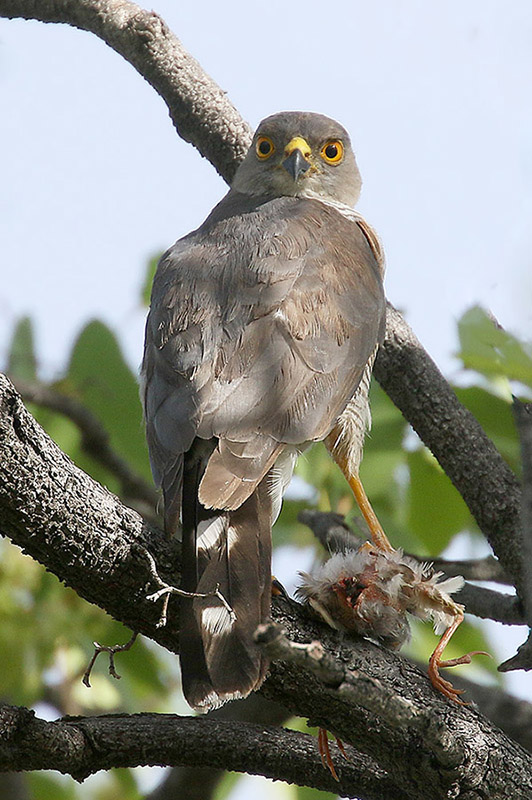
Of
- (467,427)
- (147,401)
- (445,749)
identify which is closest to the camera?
(445,749)

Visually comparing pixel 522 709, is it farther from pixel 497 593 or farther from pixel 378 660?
pixel 378 660

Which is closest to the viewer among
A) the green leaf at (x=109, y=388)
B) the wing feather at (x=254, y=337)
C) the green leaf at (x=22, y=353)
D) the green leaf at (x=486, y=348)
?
the green leaf at (x=486, y=348)

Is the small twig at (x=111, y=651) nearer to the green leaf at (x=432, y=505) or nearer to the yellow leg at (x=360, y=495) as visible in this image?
the yellow leg at (x=360, y=495)

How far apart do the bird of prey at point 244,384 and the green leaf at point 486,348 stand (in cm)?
43

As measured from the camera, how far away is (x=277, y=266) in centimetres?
350

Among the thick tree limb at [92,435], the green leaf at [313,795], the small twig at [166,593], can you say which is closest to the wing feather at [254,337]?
the small twig at [166,593]

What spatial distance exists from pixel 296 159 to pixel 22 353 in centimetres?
169

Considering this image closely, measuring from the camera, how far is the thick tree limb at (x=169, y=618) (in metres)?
2.27

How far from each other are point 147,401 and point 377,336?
970mm

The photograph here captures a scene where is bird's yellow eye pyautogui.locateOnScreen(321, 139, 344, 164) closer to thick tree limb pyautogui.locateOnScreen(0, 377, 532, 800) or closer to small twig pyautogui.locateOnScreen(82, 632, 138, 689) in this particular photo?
thick tree limb pyautogui.locateOnScreen(0, 377, 532, 800)

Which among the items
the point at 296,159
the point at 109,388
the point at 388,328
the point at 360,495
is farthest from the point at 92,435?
the point at 296,159

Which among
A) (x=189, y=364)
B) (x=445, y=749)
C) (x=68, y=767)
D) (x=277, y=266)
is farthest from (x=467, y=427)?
(x=68, y=767)

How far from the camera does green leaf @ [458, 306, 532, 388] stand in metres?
2.62

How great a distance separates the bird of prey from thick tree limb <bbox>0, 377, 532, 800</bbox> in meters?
0.15
